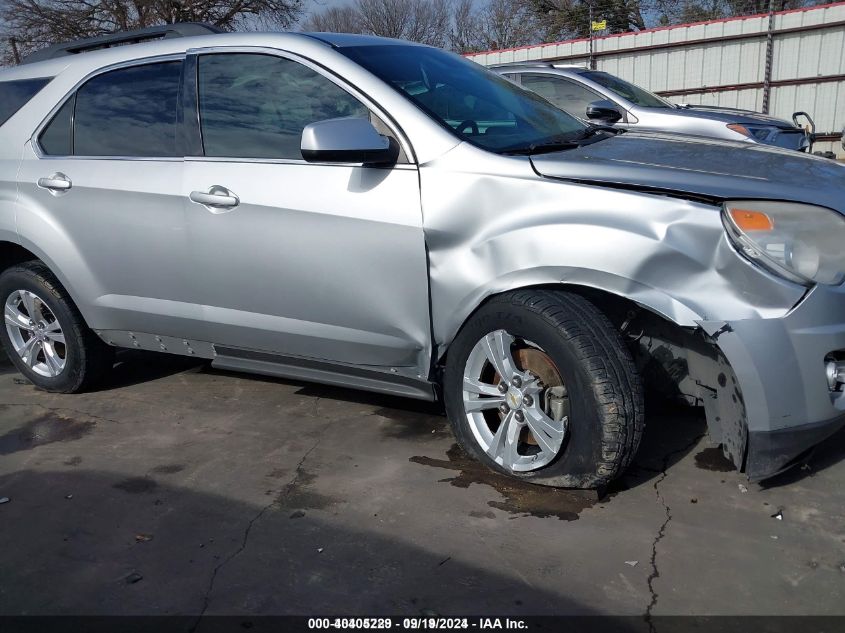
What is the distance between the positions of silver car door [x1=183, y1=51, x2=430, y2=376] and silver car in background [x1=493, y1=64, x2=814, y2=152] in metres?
4.69

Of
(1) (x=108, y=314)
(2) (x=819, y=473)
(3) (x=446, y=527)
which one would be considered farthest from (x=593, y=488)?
(1) (x=108, y=314)

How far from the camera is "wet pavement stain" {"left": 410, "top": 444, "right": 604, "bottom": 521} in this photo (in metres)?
3.12

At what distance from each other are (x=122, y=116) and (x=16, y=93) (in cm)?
90

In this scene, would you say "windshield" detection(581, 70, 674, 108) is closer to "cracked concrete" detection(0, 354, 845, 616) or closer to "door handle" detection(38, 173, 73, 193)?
"cracked concrete" detection(0, 354, 845, 616)

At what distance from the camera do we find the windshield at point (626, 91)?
8547 millimetres

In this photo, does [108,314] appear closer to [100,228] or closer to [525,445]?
[100,228]

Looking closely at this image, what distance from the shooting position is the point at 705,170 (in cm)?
301

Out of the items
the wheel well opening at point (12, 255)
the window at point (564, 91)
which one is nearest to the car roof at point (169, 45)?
the wheel well opening at point (12, 255)

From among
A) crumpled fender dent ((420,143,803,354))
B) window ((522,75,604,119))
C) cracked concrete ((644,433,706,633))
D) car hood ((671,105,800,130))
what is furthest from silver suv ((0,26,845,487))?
car hood ((671,105,800,130))

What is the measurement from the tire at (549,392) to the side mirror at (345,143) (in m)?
0.76

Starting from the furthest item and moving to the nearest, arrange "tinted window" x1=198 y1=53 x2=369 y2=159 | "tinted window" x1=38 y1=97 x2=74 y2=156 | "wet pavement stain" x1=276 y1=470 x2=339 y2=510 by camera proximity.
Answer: "tinted window" x1=38 y1=97 x2=74 y2=156 → "tinted window" x1=198 y1=53 x2=369 y2=159 → "wet pavement stain" x1=276 y1=470 x2=339 y2=510

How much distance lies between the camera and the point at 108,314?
4.30 metres

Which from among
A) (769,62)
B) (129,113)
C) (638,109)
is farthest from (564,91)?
(769,62)

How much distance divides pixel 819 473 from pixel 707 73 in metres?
15.8
